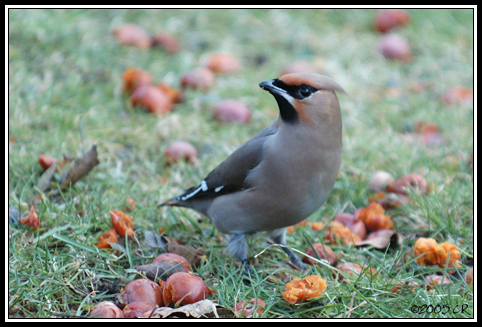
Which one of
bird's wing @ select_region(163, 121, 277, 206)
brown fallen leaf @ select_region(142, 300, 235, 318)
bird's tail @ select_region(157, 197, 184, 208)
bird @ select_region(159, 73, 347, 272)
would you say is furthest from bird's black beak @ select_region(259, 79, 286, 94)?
brown fallen leaf @ select_region(142, 300, 235, 318)

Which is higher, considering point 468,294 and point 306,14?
point 306,14

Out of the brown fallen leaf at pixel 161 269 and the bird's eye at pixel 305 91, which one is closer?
the brown fallen leaf at pixel 161 269

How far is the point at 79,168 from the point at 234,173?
1.33 metres

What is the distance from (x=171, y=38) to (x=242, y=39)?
103cm

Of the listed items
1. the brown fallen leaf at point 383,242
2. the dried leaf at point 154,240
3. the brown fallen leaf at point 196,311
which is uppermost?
the brown fallen leaf at point 196,311

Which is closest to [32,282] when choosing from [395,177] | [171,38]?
[395,177]

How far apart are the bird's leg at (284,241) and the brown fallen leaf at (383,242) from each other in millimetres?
483

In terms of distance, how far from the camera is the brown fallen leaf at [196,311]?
126 inches

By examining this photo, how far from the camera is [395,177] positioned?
5.23 m

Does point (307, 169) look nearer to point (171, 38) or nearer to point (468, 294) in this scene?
point (468, 294)

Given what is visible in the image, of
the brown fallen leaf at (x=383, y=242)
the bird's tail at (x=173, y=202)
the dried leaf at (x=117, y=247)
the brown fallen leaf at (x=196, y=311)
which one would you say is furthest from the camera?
the bird's tail at (x=173, y=202)

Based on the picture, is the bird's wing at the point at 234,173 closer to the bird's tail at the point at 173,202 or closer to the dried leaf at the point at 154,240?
the bird's tail at the point at 173,202

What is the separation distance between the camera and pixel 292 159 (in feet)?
12.4

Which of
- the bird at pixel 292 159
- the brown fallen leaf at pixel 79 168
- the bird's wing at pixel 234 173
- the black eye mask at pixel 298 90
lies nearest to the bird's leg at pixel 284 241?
the bird at pixel 292 159
